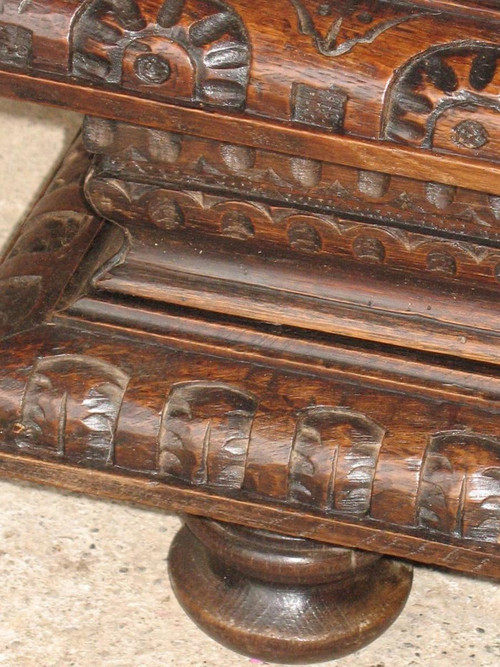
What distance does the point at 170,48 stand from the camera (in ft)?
3.34

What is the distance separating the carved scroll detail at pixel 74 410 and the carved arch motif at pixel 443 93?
12.5 inches

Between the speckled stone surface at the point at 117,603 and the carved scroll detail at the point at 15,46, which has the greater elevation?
the carved scroll detail at the point at 15,46

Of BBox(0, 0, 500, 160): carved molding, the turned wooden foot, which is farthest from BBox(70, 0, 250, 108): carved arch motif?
the turned wooden foot

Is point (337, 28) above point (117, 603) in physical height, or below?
above

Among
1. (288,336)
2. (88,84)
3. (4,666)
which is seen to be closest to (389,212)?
(288,336)

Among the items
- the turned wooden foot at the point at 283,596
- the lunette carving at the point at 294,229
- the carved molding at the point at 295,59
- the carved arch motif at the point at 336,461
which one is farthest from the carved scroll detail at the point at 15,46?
the turned wooden foot at the point at 283,596

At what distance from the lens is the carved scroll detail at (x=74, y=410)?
1116mm

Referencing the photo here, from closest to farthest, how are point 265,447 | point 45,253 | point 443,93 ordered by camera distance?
point 443,93, point 265,447, point 45,253

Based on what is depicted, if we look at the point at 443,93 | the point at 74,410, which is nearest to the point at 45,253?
the point at 74,410

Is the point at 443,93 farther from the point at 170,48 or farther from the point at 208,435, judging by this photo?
the point at 208,435

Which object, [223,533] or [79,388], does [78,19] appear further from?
[223,533]

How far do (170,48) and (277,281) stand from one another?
0.24 meters

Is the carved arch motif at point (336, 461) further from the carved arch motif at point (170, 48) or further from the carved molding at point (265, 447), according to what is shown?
the carved arch motif at point (170, 48)

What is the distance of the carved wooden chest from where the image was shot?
3.28 ft
